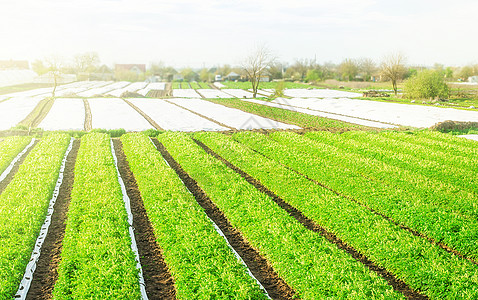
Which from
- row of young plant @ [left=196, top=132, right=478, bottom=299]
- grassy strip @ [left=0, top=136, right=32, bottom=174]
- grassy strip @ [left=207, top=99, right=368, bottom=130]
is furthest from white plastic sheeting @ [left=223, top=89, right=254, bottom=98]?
row of young plant @ [left=196, top=132, right=478, bottom=299]

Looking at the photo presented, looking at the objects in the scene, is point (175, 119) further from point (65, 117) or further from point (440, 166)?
point (440, 166)

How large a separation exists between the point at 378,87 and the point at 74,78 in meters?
83.4

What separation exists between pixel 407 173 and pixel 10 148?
19.2 meters

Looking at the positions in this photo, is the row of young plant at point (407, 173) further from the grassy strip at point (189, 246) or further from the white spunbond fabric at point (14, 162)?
the white spunbond fabric at point (14, 162)

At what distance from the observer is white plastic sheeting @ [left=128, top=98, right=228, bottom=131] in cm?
2665

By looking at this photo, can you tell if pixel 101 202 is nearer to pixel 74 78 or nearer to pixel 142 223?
pixel 142 223

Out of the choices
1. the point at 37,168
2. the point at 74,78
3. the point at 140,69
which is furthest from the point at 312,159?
the point at 140,69

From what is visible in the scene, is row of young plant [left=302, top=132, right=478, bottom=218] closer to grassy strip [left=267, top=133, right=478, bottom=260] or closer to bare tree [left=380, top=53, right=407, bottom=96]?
grassy strip [left=267, top=133, right=478, bottom=260]

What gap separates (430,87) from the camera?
46469 mm

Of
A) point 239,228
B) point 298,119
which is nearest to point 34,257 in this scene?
point 239,228

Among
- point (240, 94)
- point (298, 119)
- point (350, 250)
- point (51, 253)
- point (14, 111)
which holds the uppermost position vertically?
point (240, 94)

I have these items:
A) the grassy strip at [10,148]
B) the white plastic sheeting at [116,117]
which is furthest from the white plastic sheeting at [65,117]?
the grassy strip at [10,148]

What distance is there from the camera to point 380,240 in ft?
29.3

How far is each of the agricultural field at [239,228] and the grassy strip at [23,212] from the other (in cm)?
4
